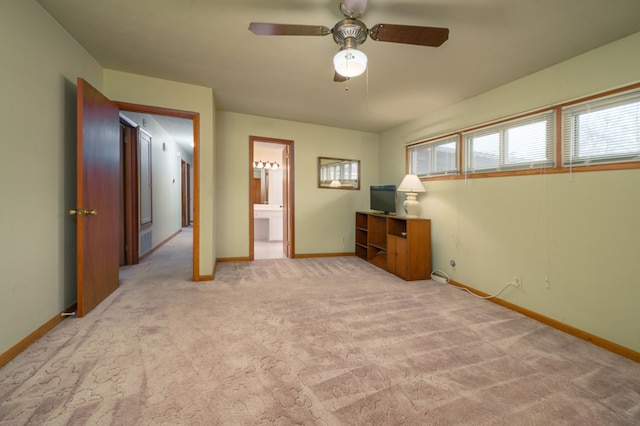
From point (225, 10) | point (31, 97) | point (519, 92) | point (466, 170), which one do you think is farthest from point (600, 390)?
point (31, 97)

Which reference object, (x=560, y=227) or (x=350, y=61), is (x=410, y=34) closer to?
(x=350, y=61)

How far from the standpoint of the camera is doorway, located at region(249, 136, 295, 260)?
4.73 m

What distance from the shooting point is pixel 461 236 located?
3.44 m

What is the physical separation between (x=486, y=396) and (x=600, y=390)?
2.41ft

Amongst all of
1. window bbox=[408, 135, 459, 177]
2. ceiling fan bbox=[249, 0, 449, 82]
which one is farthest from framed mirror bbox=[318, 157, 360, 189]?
ceiling fan bbox=[249, 0, 449, 82]

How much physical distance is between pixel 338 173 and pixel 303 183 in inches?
30.4

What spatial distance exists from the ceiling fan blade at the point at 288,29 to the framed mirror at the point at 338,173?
3.31 m

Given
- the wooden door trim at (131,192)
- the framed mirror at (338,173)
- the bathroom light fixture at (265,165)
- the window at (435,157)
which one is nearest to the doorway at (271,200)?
the bathroom light fixture at (265,165)

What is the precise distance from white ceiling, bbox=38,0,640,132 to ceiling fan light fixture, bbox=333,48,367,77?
17.3 inches

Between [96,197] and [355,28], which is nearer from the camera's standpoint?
[355,28]

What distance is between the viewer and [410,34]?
5.56 feet

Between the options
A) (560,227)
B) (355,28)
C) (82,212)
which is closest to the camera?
(355,28)

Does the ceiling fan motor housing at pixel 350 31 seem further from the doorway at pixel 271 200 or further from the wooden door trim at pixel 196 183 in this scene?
the doorway at pixel 271 200

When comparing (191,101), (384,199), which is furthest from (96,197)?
(384,199)
